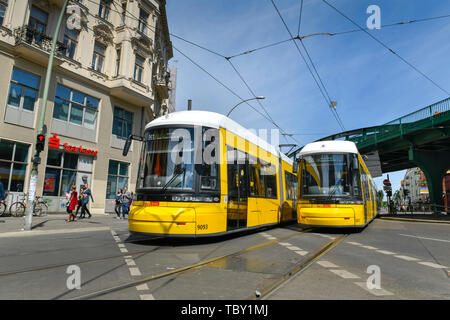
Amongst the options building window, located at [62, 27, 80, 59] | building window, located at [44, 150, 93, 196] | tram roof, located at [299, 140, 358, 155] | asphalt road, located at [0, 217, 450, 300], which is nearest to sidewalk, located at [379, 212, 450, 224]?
tram roof, located at [299, 140, 358, 155]

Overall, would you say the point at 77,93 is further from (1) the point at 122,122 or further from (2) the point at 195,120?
(2) the point at 195,120

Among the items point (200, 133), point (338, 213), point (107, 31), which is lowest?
point (338, 213)

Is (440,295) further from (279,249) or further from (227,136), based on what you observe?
(227,136)

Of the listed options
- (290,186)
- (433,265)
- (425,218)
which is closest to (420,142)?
(425,218)

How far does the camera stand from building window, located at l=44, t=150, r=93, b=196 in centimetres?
1677

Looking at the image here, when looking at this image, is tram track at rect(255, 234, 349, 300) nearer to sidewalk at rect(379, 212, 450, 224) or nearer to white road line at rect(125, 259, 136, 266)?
white road line at rect(125, 259, 136, 266)

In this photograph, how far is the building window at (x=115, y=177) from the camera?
20.1 m

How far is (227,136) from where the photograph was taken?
8.17m

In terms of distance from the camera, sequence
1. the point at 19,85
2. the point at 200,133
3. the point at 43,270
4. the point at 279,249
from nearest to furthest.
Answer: the point at 43,270 < the point at 279,249 < the point at 200,133 < the point at 19,85

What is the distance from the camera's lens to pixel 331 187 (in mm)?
10625

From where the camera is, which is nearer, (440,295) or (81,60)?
(440,295)
